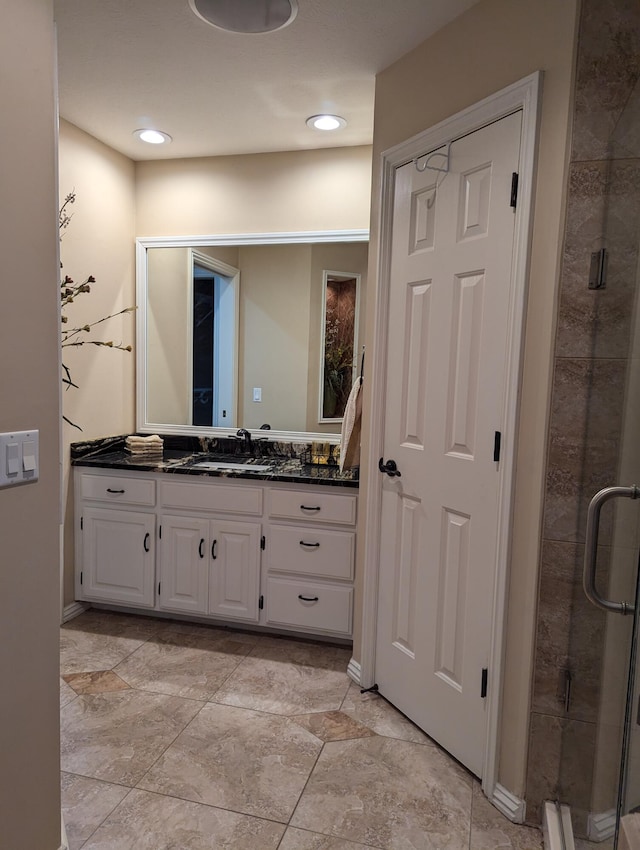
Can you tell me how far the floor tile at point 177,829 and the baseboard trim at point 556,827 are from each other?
0.76 metres

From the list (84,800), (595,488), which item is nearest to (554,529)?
(595,488)

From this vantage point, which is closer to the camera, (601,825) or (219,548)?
(601,825)

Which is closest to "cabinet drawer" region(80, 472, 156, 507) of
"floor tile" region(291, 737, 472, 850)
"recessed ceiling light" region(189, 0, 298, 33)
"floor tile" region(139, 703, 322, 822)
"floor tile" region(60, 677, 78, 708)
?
"floor tile" region(60, 677, 78, 708)

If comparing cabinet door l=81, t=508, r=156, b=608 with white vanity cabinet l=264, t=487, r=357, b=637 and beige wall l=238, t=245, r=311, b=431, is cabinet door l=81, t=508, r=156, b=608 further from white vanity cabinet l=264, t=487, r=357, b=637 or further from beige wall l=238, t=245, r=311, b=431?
beige wall l=238, t=245, r=311, b=431

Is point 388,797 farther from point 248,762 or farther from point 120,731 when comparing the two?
point 120,731

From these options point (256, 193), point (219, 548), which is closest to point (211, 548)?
point (219, 548)

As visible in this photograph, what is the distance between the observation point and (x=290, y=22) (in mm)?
1976

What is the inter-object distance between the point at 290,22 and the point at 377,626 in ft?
7.50

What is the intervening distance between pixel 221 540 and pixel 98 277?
5.17 feet

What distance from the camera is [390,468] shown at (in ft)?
7.57

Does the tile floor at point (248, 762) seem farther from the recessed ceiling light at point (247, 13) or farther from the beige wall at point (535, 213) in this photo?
the recessed ceiling light at point (247, 13)

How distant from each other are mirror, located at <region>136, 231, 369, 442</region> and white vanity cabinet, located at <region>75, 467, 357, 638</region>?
0.55m

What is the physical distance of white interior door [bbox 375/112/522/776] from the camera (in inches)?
73.0

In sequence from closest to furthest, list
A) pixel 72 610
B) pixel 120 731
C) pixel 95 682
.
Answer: pixel 120 731, pixel 95 682, pixel 72 610
